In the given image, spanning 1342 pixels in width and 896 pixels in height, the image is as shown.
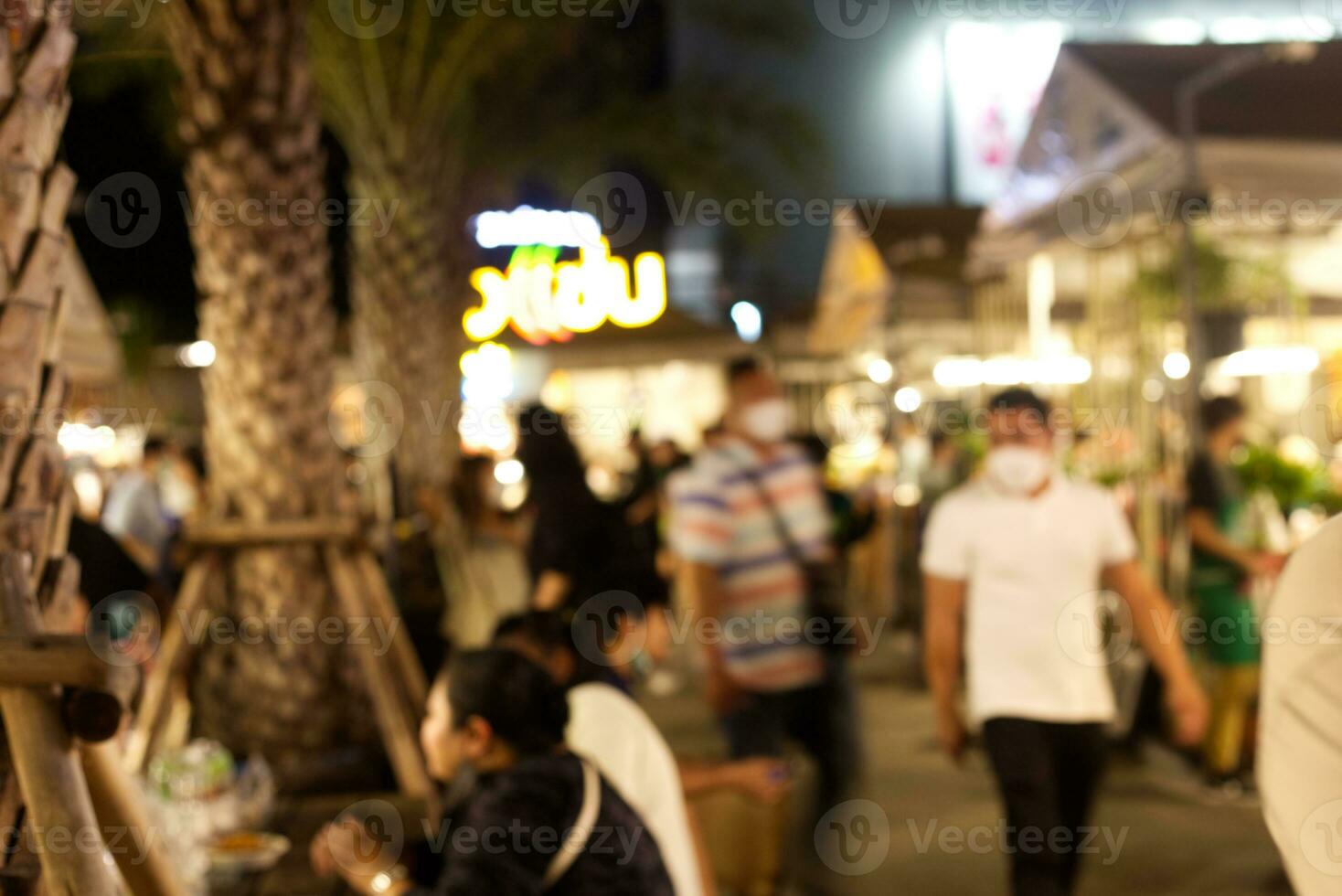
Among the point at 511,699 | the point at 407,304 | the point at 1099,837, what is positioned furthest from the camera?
the point at 407,304

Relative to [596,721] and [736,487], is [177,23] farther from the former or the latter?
[596,721]

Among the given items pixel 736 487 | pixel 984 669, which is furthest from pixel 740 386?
pixel 984 669

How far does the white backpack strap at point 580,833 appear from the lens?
2.62m

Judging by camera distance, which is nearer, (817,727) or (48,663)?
(48,663)

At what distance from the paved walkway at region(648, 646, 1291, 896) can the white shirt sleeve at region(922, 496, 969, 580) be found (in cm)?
125

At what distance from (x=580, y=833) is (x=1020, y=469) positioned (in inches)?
86.2

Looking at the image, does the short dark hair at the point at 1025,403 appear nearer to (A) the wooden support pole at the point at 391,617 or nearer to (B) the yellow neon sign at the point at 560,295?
(A) the wooden support pole at the point at 391,617

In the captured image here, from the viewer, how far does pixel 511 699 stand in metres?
2.84

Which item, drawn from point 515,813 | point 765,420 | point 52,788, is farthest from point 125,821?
point 765,420

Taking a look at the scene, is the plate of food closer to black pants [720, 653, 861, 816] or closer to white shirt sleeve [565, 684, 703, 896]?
black pants [720, 653, 861, 816]

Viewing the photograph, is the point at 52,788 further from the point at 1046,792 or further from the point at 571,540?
the point at 571,540

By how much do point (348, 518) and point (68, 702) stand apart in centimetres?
532

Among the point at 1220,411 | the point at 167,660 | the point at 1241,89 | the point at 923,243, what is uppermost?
the point at 1241,89

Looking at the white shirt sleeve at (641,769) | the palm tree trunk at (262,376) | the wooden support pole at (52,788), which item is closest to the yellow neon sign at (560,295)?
the palm tree trunk at (262,376)
